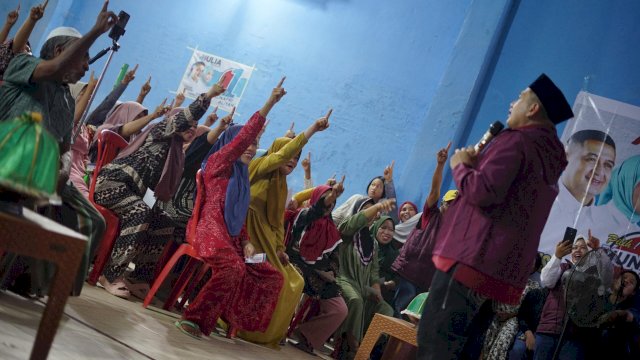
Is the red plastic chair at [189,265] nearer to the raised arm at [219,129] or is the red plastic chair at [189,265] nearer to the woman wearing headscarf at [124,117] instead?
the raised arm at [219,129]

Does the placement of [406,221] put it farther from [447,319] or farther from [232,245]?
[447,319]

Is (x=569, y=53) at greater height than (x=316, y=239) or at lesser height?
greater

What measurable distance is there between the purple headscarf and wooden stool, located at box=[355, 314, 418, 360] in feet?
3.16

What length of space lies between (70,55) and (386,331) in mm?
2425

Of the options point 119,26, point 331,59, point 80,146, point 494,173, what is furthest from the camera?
point 331,59

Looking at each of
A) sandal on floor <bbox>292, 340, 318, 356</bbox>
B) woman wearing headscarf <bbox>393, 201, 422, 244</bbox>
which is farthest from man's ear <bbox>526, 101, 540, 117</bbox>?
woman wearing headscarf <bbox>393, 201, 422, 244</bbox>

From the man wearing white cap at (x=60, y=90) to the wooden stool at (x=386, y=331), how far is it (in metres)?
1.82

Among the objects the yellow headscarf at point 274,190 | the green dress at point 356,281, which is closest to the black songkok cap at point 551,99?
the yellow headscarf at point 274,190

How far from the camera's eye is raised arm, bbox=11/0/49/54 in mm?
3662

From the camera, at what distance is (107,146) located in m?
4.46

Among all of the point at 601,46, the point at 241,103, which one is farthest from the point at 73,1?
the point at 601,46

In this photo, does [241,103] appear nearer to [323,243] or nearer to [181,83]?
[181,83]

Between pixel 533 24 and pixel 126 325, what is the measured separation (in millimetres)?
5581

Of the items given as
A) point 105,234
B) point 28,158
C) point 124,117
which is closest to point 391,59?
point 124,117
